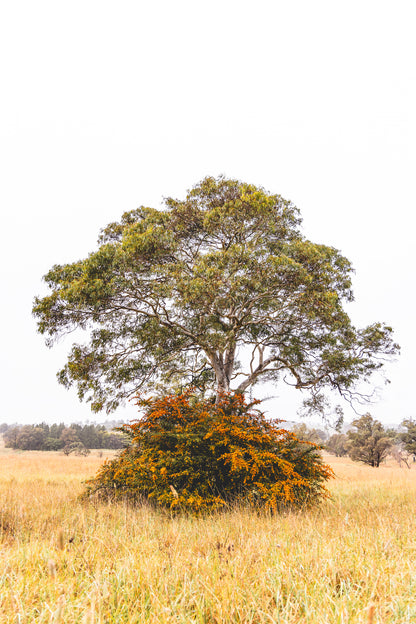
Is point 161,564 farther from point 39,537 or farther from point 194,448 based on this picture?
point 194,448

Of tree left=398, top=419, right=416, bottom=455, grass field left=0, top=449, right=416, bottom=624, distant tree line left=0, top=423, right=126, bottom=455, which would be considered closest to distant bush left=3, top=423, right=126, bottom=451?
distant tree line left=0, top=423, right=126, bottom=455

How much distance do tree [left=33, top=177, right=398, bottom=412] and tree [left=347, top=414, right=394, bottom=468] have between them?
2507cm

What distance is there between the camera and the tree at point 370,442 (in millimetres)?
33688

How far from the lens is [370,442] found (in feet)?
112

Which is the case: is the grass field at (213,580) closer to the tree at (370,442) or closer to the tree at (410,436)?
the tree at (370,442)

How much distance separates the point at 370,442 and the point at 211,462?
31.8 metres

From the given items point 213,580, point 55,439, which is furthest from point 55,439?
point 213,580

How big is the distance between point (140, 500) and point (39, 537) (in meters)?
3.71

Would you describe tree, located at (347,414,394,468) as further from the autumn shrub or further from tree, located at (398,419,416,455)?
the autumn shrub

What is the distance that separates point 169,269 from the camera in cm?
1073

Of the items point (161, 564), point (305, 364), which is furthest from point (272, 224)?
point (161, 564)

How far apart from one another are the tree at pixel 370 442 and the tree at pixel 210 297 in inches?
987

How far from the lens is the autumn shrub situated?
25.2 feet

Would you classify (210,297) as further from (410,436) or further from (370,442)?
(410,436)
